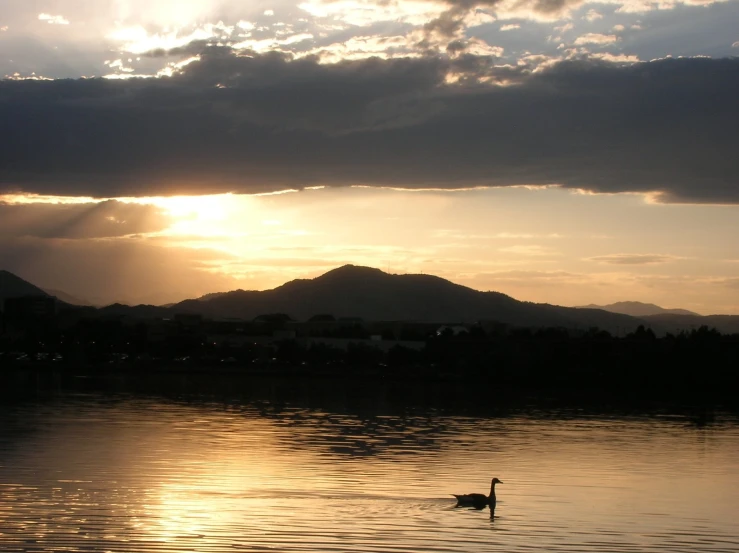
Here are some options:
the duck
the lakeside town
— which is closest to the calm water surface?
the duck

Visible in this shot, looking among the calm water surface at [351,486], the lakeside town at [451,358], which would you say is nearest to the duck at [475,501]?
the calm water surface at [351,486]

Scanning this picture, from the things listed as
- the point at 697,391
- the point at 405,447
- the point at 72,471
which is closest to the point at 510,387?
the point at 697,391

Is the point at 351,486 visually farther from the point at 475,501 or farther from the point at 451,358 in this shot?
the point at 451,358

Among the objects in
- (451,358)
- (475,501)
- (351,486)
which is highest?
(451,358)

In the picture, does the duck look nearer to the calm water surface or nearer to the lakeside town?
the calm water surface

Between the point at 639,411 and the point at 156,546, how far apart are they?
189ft

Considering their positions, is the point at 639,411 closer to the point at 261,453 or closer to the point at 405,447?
the point at 405,447

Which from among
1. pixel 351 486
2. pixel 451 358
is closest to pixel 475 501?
pixel 351 486

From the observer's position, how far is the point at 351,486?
30.1m

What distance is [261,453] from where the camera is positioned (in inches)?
1538

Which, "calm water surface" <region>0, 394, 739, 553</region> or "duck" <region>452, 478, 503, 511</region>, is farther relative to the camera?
"duck" <region>452, 478, 503, 511</region>

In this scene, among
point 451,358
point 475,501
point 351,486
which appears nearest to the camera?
point 475,501

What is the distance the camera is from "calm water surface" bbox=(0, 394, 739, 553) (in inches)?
896

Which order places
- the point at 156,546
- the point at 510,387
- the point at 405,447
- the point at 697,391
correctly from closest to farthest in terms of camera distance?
1. the point at 156,546
2. the point at 405,447
3. the point at 697,391
4. the point at 510,387
